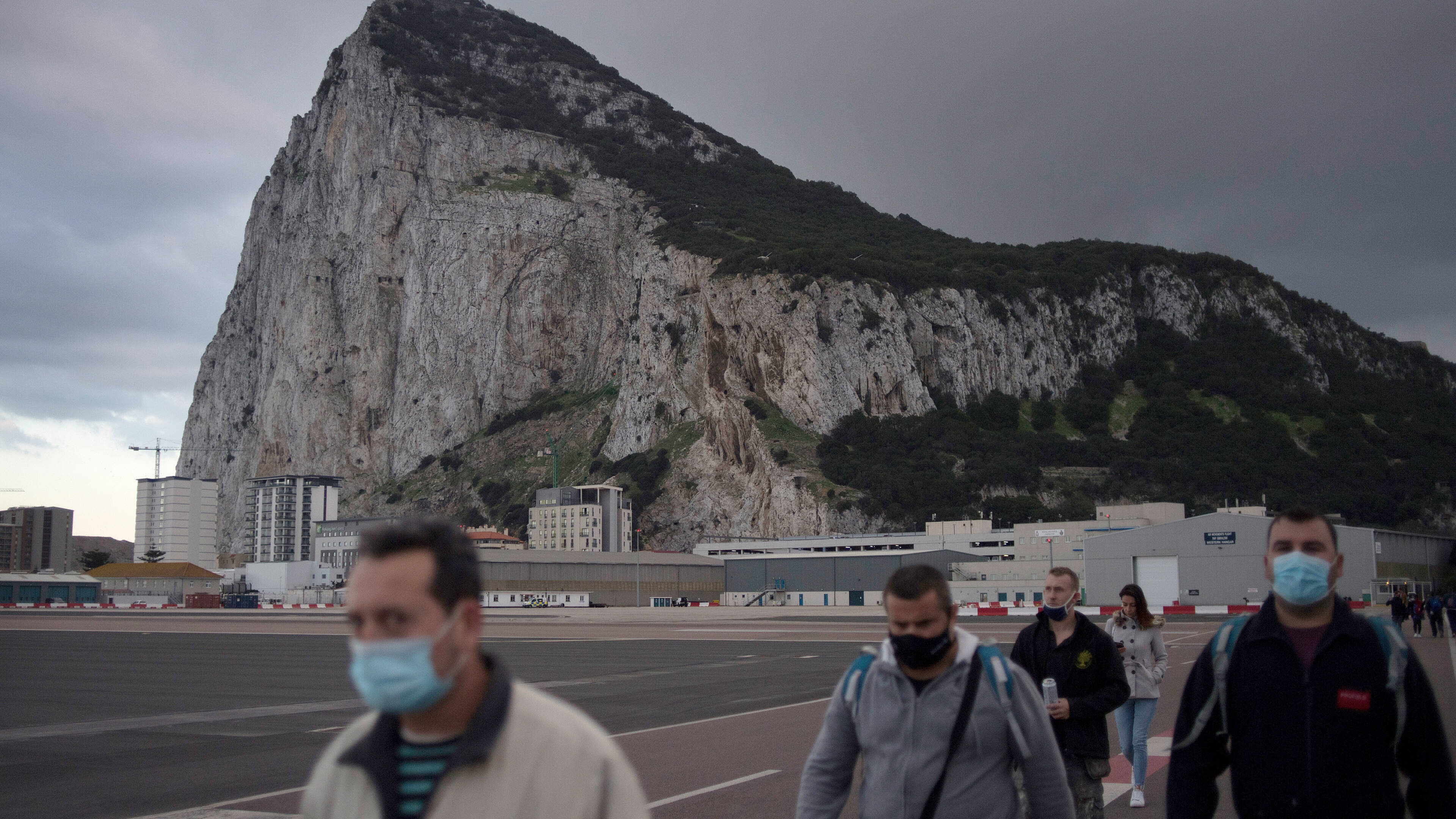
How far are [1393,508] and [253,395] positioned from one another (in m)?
154

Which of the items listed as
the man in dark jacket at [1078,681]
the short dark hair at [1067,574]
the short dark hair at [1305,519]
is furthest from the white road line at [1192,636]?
the short dark hair at [1305,519]

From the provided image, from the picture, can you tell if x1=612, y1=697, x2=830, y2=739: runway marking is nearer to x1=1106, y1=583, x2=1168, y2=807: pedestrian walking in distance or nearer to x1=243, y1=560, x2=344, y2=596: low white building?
x1=1106, y1=583, x2=1168, y2=807: pedestrian walking in distance

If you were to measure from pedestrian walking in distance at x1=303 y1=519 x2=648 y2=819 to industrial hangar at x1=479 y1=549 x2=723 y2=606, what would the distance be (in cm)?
9310

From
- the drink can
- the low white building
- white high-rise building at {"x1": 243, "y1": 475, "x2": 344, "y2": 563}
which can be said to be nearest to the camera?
the drink can

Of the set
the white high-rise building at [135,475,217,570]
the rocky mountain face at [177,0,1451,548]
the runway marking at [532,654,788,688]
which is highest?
the rocky mountain face at [177,0,1451,548]

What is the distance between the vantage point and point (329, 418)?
6117 inches

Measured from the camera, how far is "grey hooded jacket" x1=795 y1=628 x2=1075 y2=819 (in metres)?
3.71

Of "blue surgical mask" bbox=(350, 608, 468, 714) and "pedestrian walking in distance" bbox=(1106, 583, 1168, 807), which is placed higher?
"blue surgical mask" bbox=(350, 608, 468, 714)

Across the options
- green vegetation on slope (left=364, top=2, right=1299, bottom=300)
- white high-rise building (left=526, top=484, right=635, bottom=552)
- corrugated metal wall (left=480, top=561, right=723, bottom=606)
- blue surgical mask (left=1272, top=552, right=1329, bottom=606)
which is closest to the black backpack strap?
blue surgical mask (left=1272, top=552, right=1329, bottom=606)

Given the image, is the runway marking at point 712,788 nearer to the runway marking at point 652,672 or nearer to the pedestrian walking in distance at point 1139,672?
the pedestrian walking in distance at point 1139,672

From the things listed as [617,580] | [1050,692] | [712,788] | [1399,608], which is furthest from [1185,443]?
[1050,692]

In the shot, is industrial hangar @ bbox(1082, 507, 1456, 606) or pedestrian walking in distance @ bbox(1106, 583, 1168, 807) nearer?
pedestrian walking in distance @ bbox(1106, 583, 1168, 807)

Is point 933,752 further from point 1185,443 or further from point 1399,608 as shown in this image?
point 1185,443

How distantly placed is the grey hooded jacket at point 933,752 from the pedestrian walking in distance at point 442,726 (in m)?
1.61
